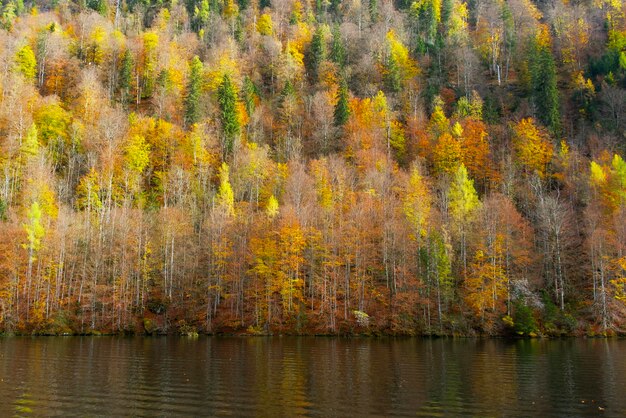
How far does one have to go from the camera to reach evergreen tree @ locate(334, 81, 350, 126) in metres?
98.2

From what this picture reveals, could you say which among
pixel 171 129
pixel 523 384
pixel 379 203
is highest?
pixel 171 129

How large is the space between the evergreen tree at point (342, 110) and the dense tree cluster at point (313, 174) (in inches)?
15.7

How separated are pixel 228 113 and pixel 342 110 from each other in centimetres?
2249

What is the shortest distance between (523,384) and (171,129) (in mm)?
77020

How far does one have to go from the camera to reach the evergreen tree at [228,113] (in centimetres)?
8975

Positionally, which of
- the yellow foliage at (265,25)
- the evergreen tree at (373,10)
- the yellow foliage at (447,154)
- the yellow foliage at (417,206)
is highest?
the evergreen tree at (373,10)

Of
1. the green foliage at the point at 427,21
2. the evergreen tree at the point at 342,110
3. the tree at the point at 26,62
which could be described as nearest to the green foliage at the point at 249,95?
the evergreen tree at the point at 342,110

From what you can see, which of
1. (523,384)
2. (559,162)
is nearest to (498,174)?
(559,162)

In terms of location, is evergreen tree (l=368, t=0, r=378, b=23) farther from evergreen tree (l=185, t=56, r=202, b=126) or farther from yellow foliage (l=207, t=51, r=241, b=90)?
evergreen tree (l=185, t=56, r=202, b=126)

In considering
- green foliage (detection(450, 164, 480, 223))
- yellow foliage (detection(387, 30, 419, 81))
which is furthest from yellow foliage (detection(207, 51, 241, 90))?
green foliage (detection(450, 164, 480, 223))

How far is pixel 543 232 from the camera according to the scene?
2650 inches

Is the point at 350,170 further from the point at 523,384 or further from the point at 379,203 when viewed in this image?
the point at 523,384

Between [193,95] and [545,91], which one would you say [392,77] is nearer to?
[545,91]

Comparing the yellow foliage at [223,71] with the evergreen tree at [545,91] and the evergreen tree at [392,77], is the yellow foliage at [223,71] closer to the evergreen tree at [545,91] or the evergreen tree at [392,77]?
the evergreen tree at [392,77]
